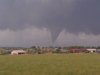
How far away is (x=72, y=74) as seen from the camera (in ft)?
80.5

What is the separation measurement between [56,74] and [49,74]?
648mm

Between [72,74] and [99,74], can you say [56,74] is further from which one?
[99,74]

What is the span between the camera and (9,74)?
24.6m

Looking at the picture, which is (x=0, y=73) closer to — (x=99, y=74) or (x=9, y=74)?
(x=9, y=74)

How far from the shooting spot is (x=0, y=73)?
2533cm

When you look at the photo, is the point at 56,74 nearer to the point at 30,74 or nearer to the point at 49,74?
the point at 49,74

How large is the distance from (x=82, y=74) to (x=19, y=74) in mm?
5392

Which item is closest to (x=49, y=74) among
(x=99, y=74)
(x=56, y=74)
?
(x=56, y=74)

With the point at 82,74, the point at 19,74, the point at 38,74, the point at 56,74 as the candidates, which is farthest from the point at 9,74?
the point at 82,74

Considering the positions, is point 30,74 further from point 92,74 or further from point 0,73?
point 92,74

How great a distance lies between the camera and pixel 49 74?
957 inches

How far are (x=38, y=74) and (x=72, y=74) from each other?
115 inches

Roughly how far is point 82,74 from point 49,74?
2.83 metres

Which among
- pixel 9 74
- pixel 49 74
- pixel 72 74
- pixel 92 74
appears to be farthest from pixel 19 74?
pixel 92 74
